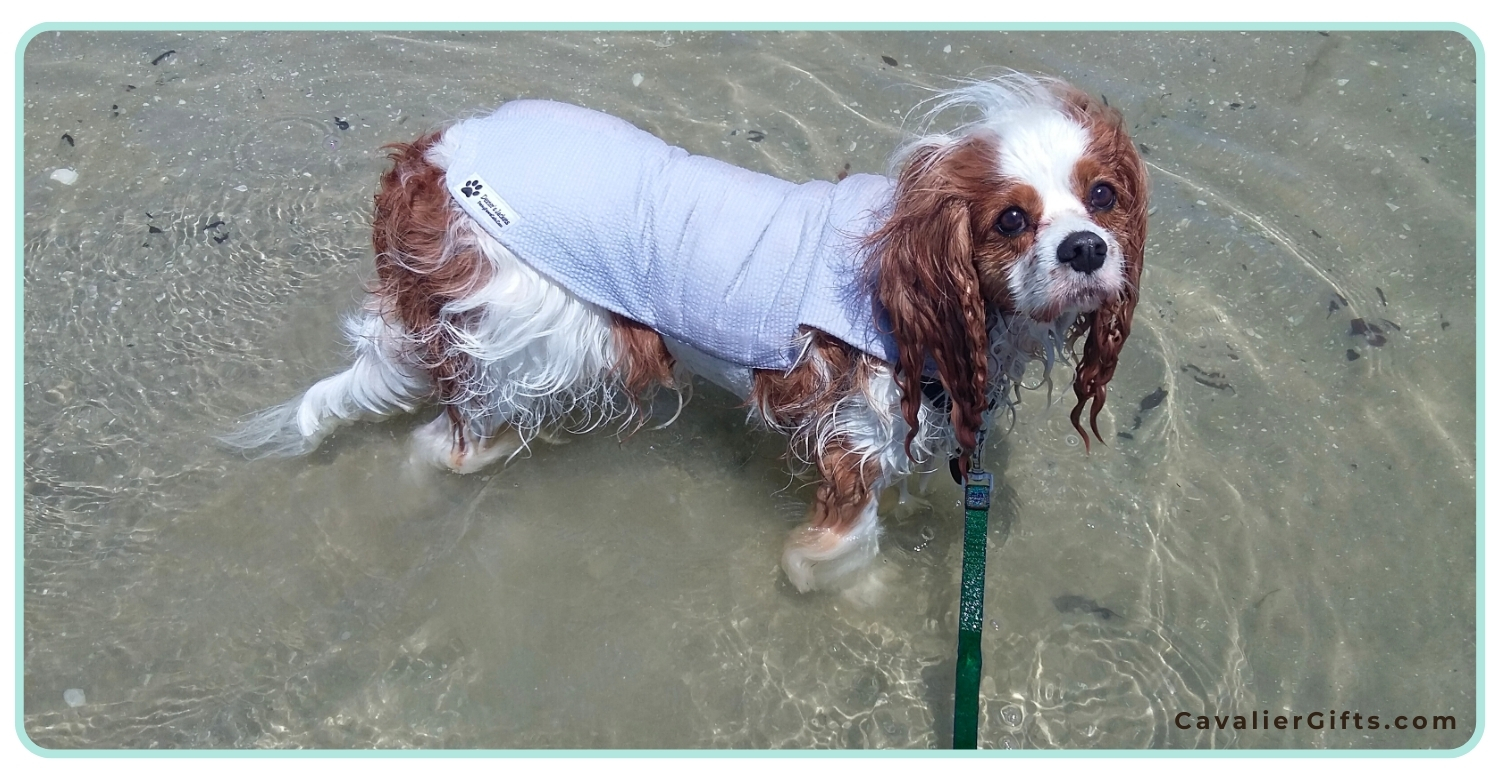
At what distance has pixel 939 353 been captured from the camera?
254 centimetres

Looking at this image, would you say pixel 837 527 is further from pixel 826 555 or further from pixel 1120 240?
pixel 1120 240

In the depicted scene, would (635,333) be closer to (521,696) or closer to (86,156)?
(521,696)

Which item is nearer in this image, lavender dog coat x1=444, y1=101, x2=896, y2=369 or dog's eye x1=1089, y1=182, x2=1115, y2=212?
dog's eye x1=1089, y1=182, x2=1115, y2=212

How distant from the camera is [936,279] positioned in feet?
8.01

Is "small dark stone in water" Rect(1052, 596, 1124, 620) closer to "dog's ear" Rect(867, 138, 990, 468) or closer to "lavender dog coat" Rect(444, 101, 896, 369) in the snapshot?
"dog's ear" Rect(867, 138, 990, 468)

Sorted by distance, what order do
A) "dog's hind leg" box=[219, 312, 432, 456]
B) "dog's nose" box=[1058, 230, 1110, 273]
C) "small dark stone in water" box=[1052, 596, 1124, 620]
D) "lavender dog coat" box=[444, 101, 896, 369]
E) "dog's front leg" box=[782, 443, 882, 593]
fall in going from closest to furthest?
Result: 1. "dog's nose" box=[1058, 230, 1110, 273]
2. "lavender dog coat" box=[444, 101, 896, 369]
3. "dog's front leg" box=[782, 443, 882, 593]
4. "dog's hind leg" box=[219, 312, 432, 456]
5. "small dark stone in water" box=[1052, 596, 1124, 620]

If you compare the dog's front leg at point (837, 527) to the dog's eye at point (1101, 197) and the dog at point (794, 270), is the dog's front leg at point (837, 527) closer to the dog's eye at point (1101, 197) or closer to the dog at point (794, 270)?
the dog at point (794, 270)

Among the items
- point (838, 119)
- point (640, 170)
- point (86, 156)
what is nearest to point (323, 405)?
point (640, 170)

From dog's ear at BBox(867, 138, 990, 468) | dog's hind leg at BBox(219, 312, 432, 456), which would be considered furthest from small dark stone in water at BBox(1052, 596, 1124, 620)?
dog's hind leg at BBox(219, 312, 432, 456)

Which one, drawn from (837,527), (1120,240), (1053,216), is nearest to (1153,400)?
(837,527)

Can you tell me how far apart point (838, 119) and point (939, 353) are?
2.55 metres

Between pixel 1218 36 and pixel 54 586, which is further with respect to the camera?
pixel 1218 36

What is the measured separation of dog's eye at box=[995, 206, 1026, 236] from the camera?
7.75 ft

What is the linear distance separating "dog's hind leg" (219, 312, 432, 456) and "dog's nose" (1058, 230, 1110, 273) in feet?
6.44
